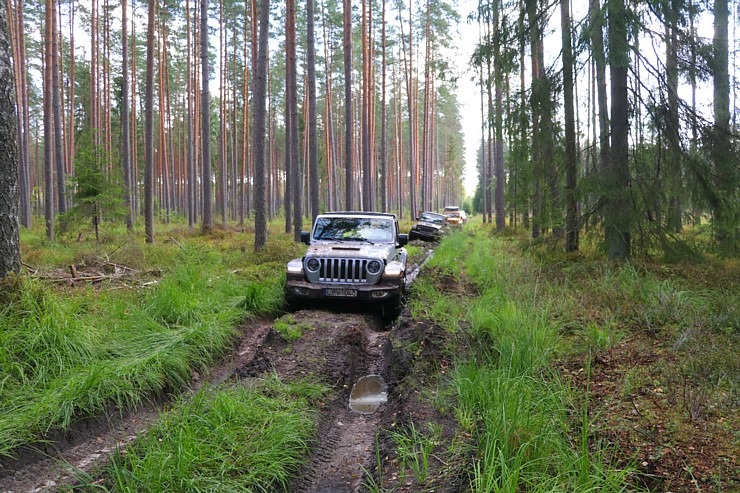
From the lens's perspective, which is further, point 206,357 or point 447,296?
point 447,296

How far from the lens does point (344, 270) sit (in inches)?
314

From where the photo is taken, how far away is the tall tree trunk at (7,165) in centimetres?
535

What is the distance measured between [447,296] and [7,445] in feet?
22.9

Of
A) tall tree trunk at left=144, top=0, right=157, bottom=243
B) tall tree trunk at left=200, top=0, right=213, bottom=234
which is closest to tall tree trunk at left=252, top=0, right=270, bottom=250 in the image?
tall tree trunk at left=200, top=0, right=213, bottom=234

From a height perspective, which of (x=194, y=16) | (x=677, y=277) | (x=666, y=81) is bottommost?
(x=677, y=277)

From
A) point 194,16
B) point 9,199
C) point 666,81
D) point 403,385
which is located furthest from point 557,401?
point 194,16

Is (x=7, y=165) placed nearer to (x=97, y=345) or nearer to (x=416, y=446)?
(x=97, y=345)

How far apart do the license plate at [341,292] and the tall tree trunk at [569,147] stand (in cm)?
539

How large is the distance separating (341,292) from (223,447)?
4.48 m

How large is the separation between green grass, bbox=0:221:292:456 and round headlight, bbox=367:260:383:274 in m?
1.98

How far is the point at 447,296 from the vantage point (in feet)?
29.8

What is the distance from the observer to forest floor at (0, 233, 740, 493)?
10.1ft

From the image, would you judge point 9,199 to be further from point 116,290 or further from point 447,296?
point 447,296

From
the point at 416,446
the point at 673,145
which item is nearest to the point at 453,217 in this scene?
the point at 673,145
